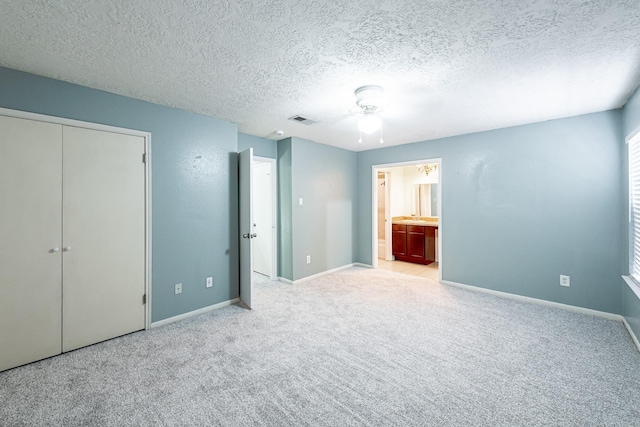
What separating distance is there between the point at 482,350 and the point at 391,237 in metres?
3.98

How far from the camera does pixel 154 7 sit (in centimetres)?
149

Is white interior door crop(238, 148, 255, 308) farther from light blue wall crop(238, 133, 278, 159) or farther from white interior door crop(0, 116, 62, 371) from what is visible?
white interior door crop(0, 116, 62, 371)

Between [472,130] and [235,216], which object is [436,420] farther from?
[472,130]

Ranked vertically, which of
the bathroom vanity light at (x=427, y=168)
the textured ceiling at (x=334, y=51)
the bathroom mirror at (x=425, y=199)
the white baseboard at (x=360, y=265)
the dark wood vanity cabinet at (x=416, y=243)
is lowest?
the white baseboard at (x=360, y=265)

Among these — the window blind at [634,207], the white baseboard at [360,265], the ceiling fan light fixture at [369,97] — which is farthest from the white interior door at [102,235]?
the window blind at [634,207]

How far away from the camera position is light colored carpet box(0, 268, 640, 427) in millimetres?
1691

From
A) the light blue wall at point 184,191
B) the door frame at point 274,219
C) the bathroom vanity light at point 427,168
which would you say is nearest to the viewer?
the light blue wall at point 184,191

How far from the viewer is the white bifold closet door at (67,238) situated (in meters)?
2.17

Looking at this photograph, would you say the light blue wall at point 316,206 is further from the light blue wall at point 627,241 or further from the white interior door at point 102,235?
the light blue wall at point 627,241

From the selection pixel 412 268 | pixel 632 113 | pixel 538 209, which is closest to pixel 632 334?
pixel 538 209

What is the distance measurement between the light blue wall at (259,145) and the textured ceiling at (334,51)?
43.5 inches

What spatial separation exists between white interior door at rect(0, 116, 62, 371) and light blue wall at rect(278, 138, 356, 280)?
274cm

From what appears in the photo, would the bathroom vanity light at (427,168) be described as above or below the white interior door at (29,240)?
above

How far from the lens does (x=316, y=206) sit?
482 centimetres
